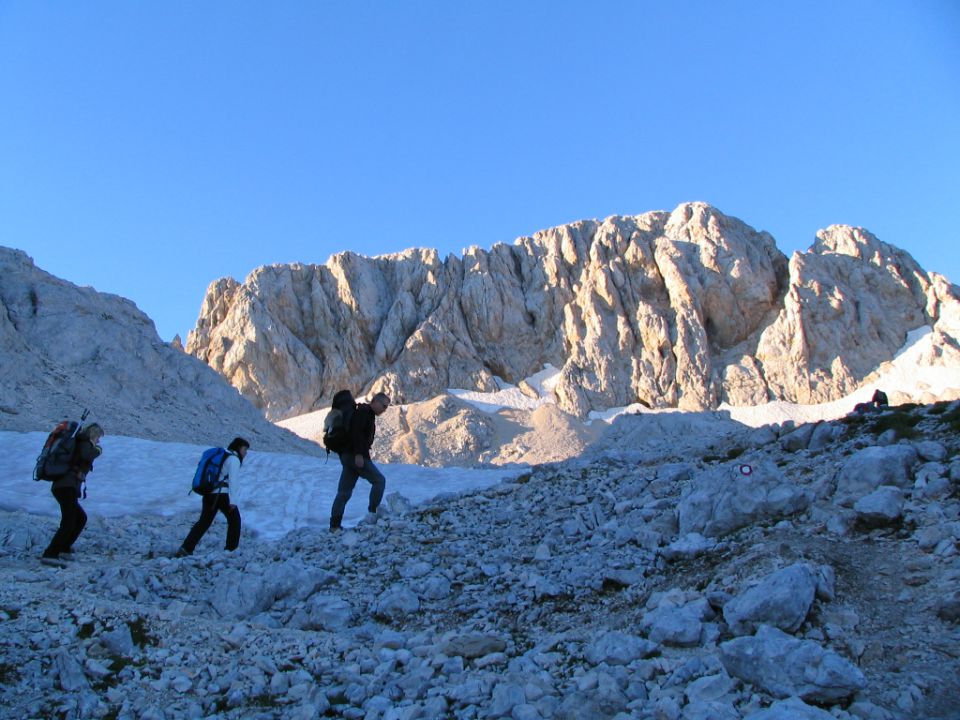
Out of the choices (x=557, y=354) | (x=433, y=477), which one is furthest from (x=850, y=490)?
(x=557, y=354)

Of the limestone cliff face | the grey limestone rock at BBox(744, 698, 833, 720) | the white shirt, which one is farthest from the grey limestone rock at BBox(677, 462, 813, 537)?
the limestone cliff face

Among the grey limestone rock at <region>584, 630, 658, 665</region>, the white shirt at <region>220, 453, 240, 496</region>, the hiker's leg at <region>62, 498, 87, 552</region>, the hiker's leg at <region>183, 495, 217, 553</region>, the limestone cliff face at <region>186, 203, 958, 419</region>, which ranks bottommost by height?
the hiker's leg at <region>62, 498, 87, 552</region>

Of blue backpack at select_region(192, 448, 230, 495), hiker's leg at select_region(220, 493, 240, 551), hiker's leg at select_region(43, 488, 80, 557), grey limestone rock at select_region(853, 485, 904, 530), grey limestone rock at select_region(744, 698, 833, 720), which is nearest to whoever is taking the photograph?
grey limestone rock at select_region(744, 698, 833, 720)

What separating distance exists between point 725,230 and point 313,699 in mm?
95623

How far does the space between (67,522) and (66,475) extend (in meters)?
0.63

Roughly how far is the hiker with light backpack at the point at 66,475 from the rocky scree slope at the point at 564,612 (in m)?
0.48

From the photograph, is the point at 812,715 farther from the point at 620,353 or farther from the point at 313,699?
the point at 620,353

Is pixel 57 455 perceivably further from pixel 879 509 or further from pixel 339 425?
pixel 879 509

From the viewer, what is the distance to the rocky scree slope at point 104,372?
33.5m

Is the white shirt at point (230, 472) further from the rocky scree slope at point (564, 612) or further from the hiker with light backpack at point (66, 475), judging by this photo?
the hiker with light backpack at point (66, 475)

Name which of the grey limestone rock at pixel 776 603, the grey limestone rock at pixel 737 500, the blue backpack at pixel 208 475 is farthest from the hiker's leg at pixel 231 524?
the grey limestone rock at pixel 776 603

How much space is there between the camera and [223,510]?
10531 millimetres

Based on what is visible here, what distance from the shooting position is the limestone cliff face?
84000mm

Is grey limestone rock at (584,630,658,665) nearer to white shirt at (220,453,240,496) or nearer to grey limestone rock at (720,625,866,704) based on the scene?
grey limestone rock at (720,625,866,704)
